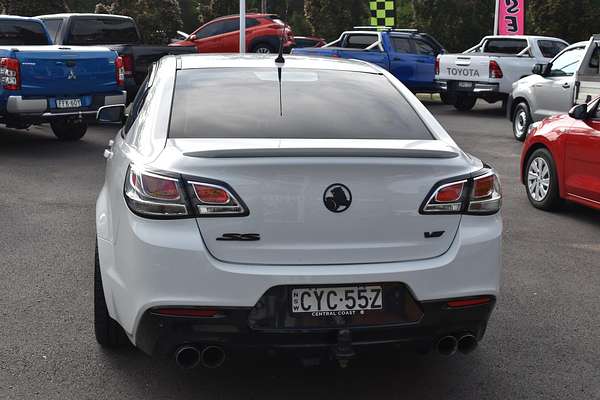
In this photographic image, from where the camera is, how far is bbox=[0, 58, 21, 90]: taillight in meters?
10.6

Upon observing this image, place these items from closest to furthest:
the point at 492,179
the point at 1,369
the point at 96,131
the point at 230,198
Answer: the point at 230,198, the point at 492,179, the point at 1,369, the point at 96,131

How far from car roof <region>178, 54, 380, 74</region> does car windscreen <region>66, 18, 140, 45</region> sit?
1076 cm

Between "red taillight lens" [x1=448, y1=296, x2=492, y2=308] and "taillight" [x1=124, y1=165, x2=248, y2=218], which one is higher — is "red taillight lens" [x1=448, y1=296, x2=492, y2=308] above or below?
below

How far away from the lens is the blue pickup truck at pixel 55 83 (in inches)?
420

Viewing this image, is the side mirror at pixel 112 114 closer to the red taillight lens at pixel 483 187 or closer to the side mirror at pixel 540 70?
the red taillight lens at pixel 483 187

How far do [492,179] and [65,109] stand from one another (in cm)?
868

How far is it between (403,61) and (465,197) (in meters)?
16.9

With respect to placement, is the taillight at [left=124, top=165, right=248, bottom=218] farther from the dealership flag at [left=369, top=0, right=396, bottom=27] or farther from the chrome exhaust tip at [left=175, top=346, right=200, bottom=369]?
the dealership flag at [left=369, top=0, right=396, bottom=27]

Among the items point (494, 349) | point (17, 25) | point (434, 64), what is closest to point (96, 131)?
point (17, 25)

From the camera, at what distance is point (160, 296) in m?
3.24

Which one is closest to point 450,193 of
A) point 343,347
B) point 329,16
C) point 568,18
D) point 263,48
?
point 343,347

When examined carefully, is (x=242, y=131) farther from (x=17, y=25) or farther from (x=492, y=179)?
(x=17, y=25)

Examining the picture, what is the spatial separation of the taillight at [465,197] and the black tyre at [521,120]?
34.6 ft

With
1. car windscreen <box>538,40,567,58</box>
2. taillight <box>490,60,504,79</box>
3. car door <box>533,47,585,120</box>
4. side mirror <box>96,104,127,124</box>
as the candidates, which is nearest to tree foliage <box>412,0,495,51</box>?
car windscreen <box>538,40,567,58</box>
